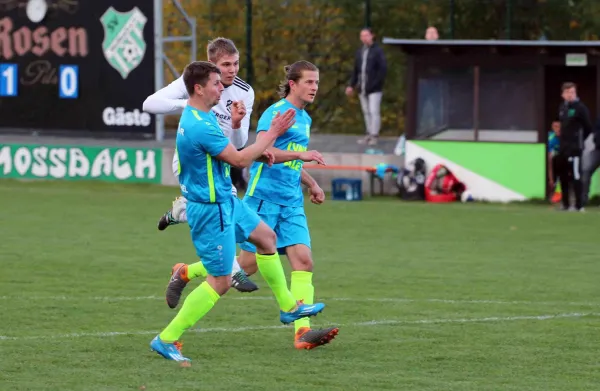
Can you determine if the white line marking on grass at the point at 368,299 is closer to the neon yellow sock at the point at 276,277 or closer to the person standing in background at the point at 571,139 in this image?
the neon yellow sock at the point at 276,277

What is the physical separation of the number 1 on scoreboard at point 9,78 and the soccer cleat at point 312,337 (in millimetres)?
16844

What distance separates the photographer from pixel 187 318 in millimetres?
8500

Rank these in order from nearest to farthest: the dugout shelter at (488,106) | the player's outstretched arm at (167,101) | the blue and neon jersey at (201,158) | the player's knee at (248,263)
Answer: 1. the blue and neon jersey at (201,158)
2. the player's outstretched arm at (167,101)
3. the player's knee at (248,263)
4. the dugout shelter at (488,106)

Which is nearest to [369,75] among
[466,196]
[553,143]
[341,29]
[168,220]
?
[341,29]

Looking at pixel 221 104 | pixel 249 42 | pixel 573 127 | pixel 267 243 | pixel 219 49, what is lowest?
pixel 267 243

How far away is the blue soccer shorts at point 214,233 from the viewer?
8.46 metres

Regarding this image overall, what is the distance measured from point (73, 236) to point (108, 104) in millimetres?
8079

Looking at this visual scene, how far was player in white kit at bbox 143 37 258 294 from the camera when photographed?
9289mm

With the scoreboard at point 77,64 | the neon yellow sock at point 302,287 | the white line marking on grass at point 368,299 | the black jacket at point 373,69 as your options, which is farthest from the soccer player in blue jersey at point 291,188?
the scoreboard at point 77,64

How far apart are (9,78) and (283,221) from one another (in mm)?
16288

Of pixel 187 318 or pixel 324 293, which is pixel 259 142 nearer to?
pixel 187 318

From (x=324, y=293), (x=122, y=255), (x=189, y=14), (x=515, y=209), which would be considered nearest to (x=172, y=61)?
(x=189, y=14)

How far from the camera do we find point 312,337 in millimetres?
8891

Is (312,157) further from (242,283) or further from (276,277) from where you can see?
(242,283)
